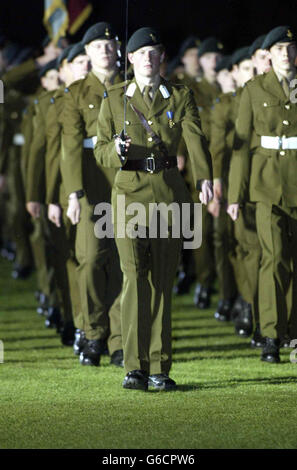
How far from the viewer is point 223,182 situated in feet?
39.1

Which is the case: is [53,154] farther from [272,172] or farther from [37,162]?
[272,172]

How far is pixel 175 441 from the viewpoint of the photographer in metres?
7.60

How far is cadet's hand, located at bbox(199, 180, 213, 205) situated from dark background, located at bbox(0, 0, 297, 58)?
160 inches

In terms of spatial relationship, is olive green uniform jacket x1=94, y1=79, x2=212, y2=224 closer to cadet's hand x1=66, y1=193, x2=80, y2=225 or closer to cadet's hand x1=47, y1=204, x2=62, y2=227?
cadet's hand x1=66, y1=193, x2=80, y2=225

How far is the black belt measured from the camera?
905cm

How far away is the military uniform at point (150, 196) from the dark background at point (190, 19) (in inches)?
150

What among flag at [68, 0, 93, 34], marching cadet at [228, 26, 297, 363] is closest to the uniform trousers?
marching cadet at [228, 26, 297, 363]

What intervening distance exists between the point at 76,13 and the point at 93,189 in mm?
5745

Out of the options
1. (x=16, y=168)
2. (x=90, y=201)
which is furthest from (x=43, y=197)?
(x=16, y=168)

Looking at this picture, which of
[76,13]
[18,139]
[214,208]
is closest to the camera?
[214,208]

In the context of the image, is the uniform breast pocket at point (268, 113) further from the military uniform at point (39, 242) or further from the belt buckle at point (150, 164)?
the military uniform at point (39, 242)

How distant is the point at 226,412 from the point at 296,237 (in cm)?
209

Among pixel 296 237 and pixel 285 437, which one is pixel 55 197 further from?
pixel 285 437

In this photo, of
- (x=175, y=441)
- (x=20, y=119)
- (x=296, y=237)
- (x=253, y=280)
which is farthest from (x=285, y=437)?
(x=20, y=119)
